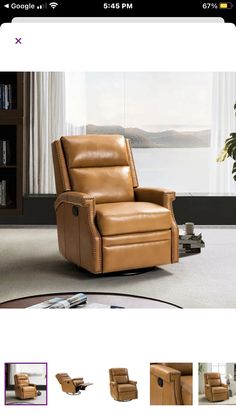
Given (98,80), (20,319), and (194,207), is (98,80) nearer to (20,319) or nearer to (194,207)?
(194,207)

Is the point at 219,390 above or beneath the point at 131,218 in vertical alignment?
beneath

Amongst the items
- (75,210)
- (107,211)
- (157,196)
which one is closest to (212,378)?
(107,211)

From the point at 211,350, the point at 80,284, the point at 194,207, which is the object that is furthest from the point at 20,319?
the point at 194,207

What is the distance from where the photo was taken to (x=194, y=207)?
5.20m

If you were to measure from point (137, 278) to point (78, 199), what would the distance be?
560mm

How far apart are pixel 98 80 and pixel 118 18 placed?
199 inches

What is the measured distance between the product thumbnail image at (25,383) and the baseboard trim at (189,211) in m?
4.56

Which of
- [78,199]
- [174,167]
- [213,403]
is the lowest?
[213,403]

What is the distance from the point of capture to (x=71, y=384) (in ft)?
2.01

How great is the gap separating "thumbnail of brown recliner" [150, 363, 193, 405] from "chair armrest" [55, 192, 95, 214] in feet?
8.27

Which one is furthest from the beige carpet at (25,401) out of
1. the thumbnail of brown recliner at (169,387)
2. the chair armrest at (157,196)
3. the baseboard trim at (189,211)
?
the baseboard trim at (189,211)

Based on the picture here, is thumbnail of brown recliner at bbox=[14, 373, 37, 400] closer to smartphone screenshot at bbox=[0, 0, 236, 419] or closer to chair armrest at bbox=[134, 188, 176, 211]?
smartphone screenshot at bbox=[0, 0, 236, 419]
